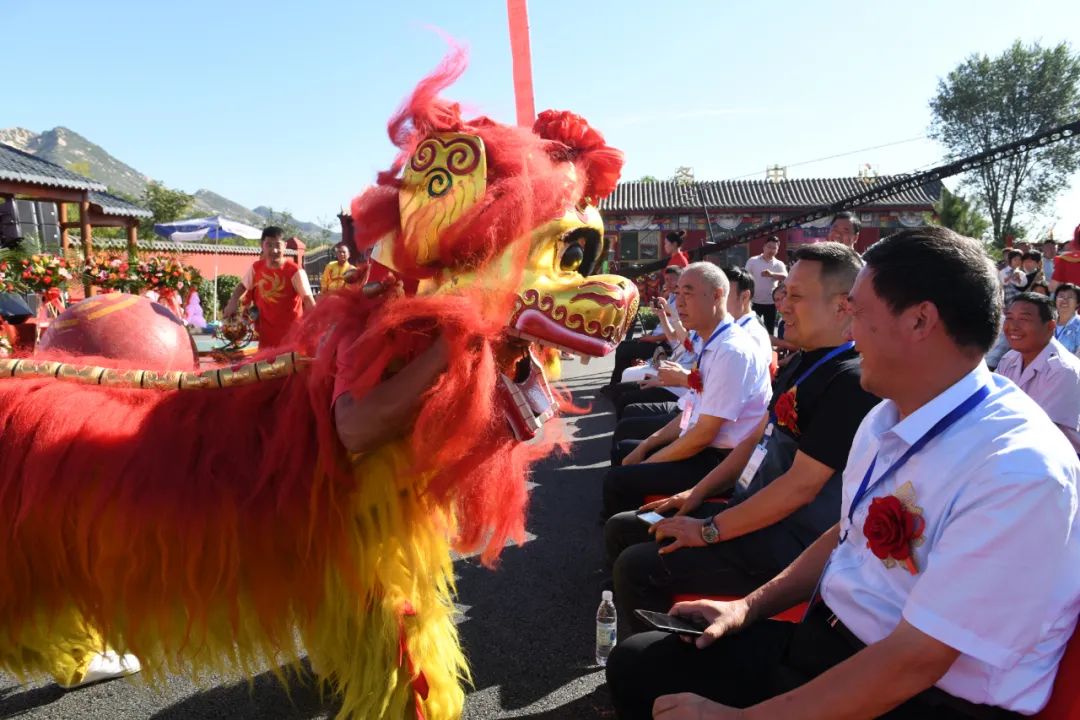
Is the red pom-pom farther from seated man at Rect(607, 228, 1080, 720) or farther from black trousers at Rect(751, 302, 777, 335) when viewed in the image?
black trousers at Rect(751, 302, 777, 335)

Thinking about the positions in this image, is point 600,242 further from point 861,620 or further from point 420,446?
point 861,620

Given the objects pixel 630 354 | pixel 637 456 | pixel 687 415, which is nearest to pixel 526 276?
pixel 687 415

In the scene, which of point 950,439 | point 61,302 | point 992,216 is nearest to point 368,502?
point 950,439

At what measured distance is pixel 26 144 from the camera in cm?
13888

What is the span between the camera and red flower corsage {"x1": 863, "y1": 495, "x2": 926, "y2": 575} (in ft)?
4.03

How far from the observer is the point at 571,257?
1.66 m

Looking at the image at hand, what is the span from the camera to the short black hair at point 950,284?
1.23 m

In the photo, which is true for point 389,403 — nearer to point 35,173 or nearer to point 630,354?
point 630,354

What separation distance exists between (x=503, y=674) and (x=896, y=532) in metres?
1.76

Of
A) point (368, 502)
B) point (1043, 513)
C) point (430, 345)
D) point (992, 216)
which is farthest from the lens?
point (992, 216)

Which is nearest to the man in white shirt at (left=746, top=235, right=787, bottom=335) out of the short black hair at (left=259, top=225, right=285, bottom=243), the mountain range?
the short black hair at (left=259, top=225, right=285, bottom=243)

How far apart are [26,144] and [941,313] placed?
588 ft

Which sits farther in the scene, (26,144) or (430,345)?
(26,144)

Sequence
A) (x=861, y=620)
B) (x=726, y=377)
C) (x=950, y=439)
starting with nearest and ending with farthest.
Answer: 1. (x=950, y=439)
2. (x=861, y=620)
3. (x=726, y=377)
